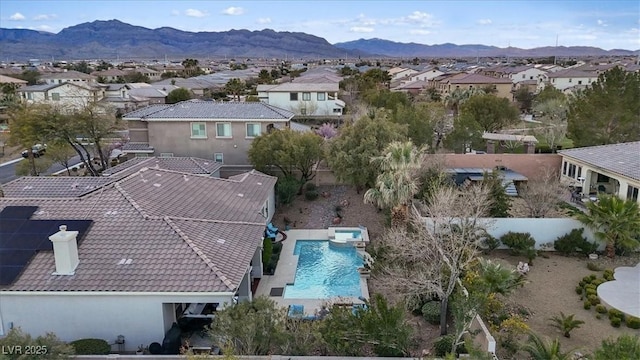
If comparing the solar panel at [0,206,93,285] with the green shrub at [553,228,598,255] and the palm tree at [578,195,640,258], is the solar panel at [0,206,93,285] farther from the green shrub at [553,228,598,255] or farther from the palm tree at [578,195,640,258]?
the palm tree at [578,195,640,258]

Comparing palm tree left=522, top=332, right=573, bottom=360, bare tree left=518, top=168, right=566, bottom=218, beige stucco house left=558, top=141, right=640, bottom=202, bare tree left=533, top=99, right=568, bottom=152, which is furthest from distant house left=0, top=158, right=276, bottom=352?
bare tree left=533, top=99, right=568, bottom=152

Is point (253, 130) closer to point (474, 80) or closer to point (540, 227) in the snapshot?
point (540, 227)

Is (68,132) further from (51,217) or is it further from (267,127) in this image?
(51,217)

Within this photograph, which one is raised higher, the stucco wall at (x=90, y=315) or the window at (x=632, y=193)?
the window at (x=632, y=193)

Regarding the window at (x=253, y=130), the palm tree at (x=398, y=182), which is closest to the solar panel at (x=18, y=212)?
the palm tree at (x=398, y=182)

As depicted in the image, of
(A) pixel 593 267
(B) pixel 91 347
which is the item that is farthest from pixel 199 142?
(A) pixel 593 267

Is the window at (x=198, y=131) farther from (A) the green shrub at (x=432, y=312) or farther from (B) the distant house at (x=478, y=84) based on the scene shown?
(B) the distant house at (x=478, y=84)
